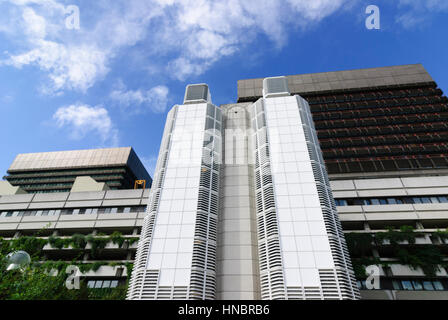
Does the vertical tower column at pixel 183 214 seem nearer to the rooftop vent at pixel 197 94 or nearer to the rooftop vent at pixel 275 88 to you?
the rooftop vent at pixel 197 94

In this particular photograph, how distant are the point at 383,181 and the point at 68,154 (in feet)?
385

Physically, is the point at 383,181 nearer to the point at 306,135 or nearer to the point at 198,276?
the point at 306,135

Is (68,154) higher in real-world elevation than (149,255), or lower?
higher

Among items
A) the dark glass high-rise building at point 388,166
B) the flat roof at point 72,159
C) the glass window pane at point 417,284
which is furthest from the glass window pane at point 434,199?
the flat roof at point 72,159

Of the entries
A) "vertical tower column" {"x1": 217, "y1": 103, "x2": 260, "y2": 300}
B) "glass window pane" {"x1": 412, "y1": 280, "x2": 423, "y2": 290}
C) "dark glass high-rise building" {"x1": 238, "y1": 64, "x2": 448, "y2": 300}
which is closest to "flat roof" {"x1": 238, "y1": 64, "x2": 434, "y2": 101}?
"dark glass high-rise building" {"x1": 238, "y1": 64, "x2": 448, "y2": 300}

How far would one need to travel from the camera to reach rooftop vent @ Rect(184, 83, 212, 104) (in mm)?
36094

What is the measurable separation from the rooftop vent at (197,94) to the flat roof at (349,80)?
4345 cm

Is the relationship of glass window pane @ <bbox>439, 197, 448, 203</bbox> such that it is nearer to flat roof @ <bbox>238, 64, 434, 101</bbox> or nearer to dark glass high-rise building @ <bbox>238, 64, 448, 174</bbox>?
dark glass high-rise building @ <bbox>238, 64, 448, 174</bbox>

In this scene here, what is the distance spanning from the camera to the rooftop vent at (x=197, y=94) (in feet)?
118

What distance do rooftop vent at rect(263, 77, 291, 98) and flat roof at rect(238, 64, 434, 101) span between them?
4197cm

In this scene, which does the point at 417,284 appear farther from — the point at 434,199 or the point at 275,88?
the point at 275,88
